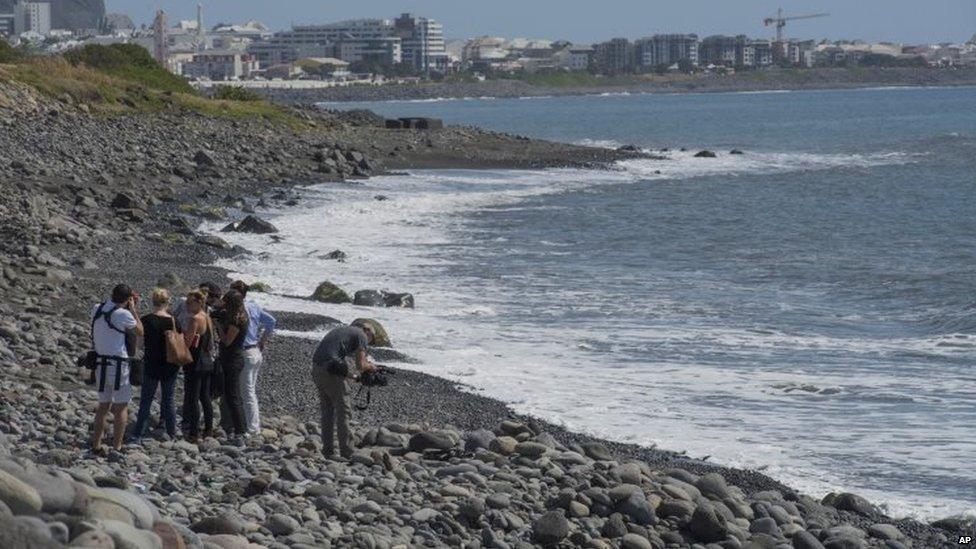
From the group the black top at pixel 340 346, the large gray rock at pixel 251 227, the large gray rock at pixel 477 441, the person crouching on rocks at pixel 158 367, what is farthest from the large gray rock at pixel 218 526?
the large gray rock at pixel 251 227

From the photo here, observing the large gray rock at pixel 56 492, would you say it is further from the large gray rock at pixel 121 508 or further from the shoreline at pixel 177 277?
the shoreline at pixel 177 277

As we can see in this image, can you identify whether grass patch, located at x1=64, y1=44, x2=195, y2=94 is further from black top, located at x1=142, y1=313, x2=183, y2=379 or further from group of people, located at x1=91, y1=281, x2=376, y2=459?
black top, located at x1=142, y1=313, x2=183, y2=379

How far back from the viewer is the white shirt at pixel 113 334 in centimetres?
1216

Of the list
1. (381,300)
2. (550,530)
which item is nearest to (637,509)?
(550,530)

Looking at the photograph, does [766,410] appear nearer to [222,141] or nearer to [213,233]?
[213,233]

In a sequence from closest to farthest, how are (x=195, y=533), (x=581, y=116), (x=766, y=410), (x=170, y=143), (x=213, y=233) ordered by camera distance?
(x=195, y=533), (x=766, y=410), (x=213, y=233), (x=170, y=143), (x=581, y=116)

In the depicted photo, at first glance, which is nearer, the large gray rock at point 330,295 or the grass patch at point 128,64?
the large gray rock at point 330,295

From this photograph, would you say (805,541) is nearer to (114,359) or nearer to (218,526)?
(218,526)

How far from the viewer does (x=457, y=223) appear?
1537 inches

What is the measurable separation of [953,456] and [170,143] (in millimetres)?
35441

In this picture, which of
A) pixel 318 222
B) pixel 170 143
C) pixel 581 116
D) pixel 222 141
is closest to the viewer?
pixel 318 222

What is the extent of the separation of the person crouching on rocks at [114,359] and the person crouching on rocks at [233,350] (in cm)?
115

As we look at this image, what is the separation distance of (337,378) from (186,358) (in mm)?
1165

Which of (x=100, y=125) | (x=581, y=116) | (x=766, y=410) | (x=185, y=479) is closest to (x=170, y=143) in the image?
(x=100, y=125)
